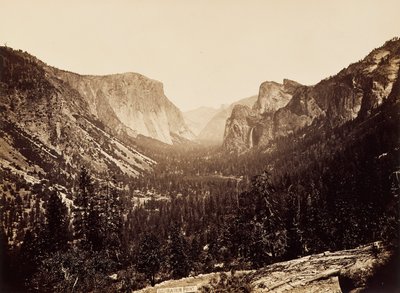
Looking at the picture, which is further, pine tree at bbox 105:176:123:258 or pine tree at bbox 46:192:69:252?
pine tree at bbox 105:176:123:258

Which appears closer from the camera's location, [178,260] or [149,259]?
[149,259]

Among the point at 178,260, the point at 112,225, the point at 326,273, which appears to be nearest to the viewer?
the point at 326,273

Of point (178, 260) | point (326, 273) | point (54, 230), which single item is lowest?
point (178, 260)

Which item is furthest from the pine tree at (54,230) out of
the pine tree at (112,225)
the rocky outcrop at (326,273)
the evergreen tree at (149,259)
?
the rocky outcrop at (326,273)

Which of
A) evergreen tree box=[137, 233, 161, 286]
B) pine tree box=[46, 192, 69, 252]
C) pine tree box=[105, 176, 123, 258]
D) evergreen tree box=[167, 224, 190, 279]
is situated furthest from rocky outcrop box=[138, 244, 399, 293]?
pine tree box=[46, 192, 69, 252]

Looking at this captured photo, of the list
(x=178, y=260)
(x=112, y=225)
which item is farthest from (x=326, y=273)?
(x=112, y=225)

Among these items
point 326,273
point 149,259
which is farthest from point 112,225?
point 326,273

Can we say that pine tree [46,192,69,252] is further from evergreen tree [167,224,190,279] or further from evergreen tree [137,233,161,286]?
evergreen tree [167,224,190,279]

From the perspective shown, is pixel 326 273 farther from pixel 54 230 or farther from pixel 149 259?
pixel 54 230

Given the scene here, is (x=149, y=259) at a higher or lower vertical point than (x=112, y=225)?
lower

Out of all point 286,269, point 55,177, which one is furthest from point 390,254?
point 55,177

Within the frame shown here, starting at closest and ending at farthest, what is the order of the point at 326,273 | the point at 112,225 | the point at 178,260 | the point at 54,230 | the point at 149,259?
the point at 326,273, the point at 149,259, the point at 178,260, the point at 54,230, the point at 112,225

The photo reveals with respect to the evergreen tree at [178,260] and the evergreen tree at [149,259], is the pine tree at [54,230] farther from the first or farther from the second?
the evergreen tree at [178,260]
